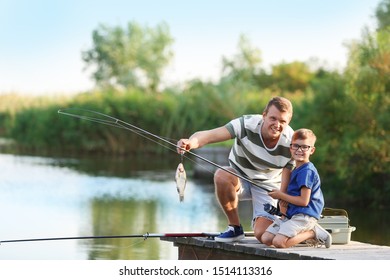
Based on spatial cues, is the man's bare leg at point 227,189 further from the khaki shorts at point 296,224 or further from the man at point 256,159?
the khaki shorts at point 296,224

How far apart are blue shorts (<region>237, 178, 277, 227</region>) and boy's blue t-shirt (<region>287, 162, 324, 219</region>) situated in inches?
13.0

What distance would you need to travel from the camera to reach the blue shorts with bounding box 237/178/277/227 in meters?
6.90

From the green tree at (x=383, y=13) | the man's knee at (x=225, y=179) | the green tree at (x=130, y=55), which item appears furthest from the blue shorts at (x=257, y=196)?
the green tree at (x=130, y=55)

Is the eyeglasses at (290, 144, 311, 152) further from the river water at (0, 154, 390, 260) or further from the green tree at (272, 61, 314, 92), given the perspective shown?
the green tree at (272, 61, 314, 92)

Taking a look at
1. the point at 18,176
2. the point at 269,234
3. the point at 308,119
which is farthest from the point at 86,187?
the point at 269,234

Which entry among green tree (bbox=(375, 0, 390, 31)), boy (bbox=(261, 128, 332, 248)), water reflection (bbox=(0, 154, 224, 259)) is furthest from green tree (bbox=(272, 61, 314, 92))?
boy (bbox=(261, 128, 332, 248))

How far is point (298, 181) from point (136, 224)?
6384 millimetres

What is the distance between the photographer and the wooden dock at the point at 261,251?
252 inches

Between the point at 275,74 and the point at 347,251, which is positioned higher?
the point at 275,74

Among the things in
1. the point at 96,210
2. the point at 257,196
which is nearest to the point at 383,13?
the point at 96,210

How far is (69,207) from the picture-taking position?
14.8 meters

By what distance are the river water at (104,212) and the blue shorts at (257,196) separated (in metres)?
2.65

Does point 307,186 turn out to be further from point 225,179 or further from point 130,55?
point 130,55

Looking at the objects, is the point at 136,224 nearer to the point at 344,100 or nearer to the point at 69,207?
the point at 69,207
